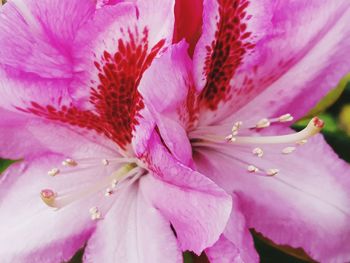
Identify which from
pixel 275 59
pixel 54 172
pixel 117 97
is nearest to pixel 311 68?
pixel 275 59

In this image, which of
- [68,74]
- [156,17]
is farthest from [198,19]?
[68,74]

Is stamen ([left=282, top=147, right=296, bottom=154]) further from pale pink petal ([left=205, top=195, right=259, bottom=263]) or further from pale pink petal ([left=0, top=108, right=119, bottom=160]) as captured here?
pale pink petal ([left=0, top=108, right=119, bottom=160])

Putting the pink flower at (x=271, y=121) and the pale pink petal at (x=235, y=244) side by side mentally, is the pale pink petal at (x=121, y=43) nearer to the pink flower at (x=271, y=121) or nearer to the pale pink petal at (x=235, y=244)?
the pink flower at (x=271, y=121)

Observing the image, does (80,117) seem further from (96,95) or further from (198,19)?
(198,19)

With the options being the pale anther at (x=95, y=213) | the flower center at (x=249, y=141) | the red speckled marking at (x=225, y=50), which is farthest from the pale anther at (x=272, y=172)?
the pale anther at (x=95, y=213)

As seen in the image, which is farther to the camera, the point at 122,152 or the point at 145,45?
the point at 122,152
